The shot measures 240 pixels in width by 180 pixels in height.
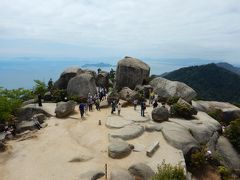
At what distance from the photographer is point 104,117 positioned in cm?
4091

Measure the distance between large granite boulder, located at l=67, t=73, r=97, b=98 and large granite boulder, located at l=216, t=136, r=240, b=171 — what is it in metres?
22.5

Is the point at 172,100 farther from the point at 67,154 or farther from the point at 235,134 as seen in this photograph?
the point at 67,154

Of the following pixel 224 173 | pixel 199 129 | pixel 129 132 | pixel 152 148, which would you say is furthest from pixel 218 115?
pixel 152 148

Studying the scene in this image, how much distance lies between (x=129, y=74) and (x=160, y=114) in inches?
733

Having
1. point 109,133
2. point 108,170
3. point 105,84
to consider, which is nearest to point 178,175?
point 108,170

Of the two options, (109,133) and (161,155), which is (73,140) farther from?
(161,155)

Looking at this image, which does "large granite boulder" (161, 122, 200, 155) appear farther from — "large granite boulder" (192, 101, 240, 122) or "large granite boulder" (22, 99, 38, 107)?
"large granite boulder" (22, 99, 38, 107)

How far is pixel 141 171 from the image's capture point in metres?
26.3

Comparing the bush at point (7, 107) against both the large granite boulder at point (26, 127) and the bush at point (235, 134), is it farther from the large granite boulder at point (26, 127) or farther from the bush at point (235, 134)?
the bush at point (235, 134)

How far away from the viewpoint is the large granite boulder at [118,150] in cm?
2955

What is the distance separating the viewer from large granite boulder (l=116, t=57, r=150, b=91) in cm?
5572

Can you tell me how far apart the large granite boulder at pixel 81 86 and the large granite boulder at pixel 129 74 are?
263 inches

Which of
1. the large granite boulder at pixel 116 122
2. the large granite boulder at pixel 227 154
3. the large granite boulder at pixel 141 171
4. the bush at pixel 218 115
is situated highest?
the large granite boulder at pixel 116 122

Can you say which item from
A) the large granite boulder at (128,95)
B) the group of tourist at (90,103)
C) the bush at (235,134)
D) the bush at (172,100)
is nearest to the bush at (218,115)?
the bush at (172,100)
